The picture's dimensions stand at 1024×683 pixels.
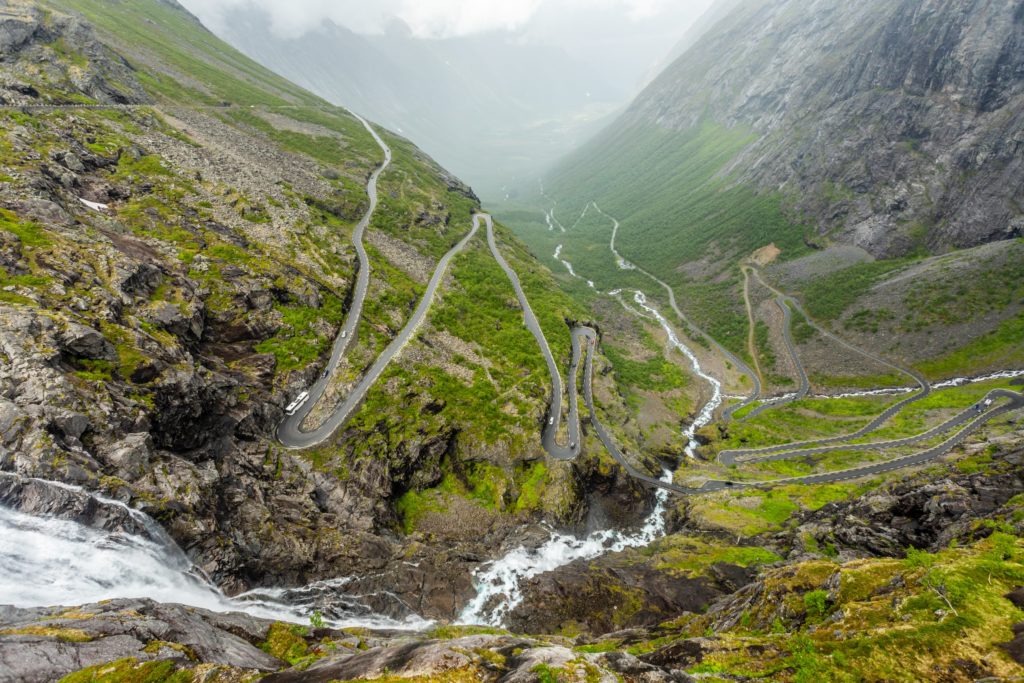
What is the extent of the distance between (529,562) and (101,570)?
34.2 m

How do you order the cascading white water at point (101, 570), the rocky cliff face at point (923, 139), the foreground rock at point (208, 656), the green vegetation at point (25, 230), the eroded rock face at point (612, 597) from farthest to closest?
the rocky cliff face at point (923, 139)
the green vegetation at point (25, 230)
the eroded rock face at point (612, 597)
the cascading white water at point (101, 570)
the foreground rock at point (208, 656)

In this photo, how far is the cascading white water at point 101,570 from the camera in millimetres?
23719

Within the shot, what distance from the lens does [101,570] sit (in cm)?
2639

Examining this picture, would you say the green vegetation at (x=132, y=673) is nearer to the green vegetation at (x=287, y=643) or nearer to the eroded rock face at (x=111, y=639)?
the eroded rock face at (x=111, y=639)

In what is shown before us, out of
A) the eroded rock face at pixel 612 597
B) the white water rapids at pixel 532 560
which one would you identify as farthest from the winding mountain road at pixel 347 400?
the eroded rock face at pixel 612 597

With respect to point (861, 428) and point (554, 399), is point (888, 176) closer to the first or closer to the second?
point (861, 428)

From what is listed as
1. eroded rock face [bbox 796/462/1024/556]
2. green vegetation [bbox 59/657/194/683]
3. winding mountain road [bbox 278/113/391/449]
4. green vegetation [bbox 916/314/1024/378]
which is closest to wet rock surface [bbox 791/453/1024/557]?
eroded rock face [bbox 796/462/1024/556]

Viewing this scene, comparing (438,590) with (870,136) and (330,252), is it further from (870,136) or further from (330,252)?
(870,136)

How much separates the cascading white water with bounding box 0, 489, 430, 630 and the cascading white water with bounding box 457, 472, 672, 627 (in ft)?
40.3

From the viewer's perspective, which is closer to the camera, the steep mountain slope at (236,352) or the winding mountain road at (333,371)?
the steep mountain slope at (236,352)

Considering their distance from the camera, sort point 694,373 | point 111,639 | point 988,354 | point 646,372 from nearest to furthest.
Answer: point 111,639 → point 988,354 → point 646,372 → point 694,373

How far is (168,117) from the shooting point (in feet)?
321

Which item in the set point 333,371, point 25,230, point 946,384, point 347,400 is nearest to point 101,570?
point 347,400

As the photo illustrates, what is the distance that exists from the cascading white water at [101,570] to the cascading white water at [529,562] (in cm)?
1228
